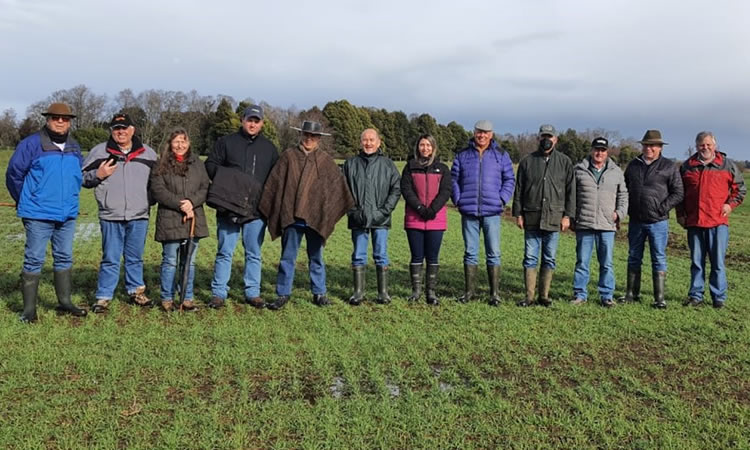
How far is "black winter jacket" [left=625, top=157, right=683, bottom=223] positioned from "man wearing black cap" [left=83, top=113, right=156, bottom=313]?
647cm

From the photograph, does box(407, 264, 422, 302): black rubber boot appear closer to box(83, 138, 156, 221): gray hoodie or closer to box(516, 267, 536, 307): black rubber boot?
box(516, 267, 536, 307): black rubber boot

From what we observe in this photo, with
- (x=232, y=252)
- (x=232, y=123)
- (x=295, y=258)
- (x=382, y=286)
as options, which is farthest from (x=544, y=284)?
(x=232, y=123)

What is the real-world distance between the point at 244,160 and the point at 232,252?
117cm

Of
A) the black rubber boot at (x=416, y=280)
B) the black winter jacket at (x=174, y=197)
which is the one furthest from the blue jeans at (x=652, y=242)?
the black winter jacket at (x=174, y=197)

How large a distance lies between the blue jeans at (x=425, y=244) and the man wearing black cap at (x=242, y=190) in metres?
2.04

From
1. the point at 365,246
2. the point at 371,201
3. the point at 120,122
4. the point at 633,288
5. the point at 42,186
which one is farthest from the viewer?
the point at 633,288

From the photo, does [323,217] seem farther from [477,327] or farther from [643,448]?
[643,448]

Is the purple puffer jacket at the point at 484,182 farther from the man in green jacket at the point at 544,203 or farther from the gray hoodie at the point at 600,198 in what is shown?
the gray hoodie at the point at 600,198

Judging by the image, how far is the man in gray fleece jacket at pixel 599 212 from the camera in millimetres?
7426

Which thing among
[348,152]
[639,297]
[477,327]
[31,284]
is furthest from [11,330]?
[348,152]

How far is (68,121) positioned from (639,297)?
7.69 m

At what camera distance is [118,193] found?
6547 millimetres

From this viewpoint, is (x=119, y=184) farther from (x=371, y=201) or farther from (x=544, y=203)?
(x=544, y=203)

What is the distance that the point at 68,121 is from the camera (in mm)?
6215
